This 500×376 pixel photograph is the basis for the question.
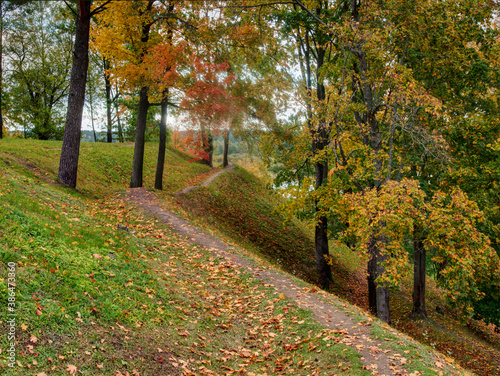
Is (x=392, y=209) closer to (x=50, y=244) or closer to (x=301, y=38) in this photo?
(x=50, y=244)

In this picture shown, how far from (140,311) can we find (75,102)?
9.78 metres

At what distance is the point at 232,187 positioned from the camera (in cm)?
2347

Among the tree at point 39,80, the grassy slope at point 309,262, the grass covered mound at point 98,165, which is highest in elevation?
the tree at point 39,80

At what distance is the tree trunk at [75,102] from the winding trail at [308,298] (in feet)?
8.39

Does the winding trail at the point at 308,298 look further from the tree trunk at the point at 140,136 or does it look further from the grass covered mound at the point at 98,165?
the grass covered mound at the point at 98,165

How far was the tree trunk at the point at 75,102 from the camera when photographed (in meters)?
11.8

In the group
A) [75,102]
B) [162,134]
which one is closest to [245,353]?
[75,102]

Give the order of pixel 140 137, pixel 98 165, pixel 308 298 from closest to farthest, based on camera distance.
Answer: pixel 308 298
pixel 140 137
pixel 98 165

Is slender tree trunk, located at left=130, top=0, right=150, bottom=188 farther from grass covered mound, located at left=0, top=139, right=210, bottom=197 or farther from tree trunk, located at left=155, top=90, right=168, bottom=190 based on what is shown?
grass covered mound, located at left=0, top=139, right=210, bottom=197

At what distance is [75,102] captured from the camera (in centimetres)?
1223

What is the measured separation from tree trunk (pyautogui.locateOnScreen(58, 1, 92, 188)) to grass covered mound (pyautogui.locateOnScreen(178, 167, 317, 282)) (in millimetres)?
4996

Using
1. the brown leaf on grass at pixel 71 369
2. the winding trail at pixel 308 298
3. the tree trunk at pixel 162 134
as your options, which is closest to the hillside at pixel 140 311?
the brown leaf on grass at pixel 71 369

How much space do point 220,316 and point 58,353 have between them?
3.34 metres

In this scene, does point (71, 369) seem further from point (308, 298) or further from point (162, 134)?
point (162, 134)
